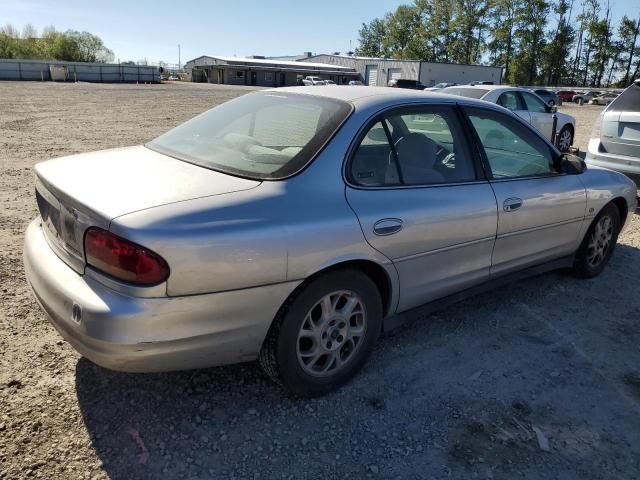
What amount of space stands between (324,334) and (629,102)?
6357mm

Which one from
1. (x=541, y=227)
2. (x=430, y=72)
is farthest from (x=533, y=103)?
(x=430, y=72)

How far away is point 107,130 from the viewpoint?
1345 centimetres

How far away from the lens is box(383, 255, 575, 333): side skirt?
10.3ft

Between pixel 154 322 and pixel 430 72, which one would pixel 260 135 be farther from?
pixel 430 72

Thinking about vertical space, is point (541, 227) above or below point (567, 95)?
below

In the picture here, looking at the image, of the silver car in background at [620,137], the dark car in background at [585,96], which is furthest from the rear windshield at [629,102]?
the dark car in background at [585,96]

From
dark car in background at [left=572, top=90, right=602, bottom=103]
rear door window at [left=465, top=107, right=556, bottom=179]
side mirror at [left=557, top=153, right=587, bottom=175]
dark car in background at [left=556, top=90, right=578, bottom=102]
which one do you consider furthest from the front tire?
dark car in background at [left=556, top=90, right=578, bottom=102]

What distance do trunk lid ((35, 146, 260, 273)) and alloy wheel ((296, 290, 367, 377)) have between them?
745mm

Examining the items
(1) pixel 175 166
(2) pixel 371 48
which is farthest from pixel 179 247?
(2) pixel 371 48

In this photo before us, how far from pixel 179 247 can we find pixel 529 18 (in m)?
87.8

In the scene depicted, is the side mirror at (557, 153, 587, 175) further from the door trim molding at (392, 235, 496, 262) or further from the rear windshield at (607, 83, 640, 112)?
the rear windshield at (607, 83, 640, 112)

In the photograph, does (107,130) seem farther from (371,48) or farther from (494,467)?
(371,48)

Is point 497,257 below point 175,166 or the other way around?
below

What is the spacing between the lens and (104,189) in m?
2.44
